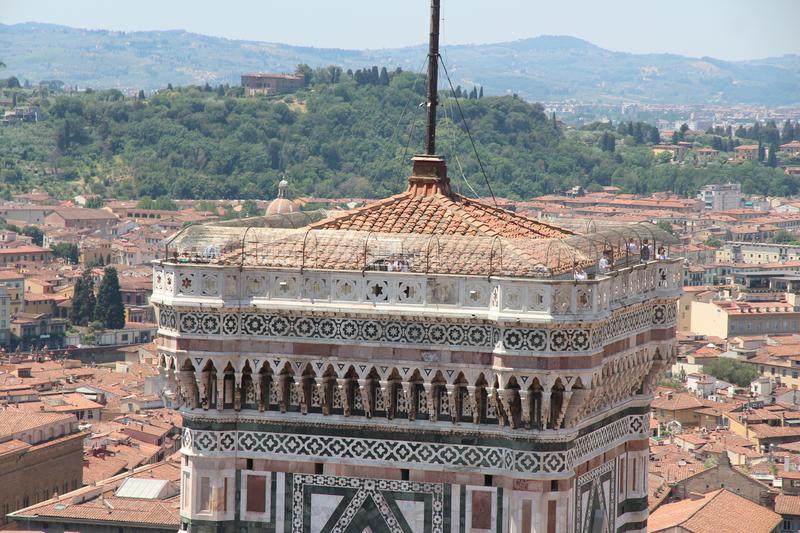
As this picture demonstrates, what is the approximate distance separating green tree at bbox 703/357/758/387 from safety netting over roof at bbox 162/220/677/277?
10293cm

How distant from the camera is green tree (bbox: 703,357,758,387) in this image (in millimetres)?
119125

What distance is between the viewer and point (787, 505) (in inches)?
2899

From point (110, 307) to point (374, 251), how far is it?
123552mm

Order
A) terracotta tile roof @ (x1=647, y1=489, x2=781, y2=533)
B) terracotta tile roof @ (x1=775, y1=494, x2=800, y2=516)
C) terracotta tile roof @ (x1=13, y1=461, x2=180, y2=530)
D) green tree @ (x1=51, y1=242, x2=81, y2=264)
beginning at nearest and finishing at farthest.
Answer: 1. terracotta tile roof @ (x1=647, y1=489, x2=781, y2=533)
2. terracotta tile roof @ (x1=13, y1=461, x2=180, y2=530)
3. terracotta tile roof @ (x1=775, y1=494, x2=800, y2=516)
4. green tree @ (x1=51, y1=242, x2=81, y2=264)

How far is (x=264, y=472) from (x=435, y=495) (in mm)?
1267

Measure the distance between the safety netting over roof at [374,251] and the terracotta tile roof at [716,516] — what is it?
44.5 metres

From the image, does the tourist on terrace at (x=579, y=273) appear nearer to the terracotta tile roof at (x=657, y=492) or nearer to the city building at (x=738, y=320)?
the terracotta tile roof at (x=657, y=492)

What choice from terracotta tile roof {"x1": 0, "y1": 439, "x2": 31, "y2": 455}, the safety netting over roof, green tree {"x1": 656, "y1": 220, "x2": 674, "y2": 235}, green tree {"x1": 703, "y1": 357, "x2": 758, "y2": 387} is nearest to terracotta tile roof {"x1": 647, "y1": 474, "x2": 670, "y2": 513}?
green tree {"x1": 656, "y1": 220, "x2": 674, "y2": 235}

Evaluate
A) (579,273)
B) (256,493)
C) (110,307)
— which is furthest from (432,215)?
(110,307)

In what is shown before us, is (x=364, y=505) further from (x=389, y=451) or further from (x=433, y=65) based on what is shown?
(x=433, y=65)

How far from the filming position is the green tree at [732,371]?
391 feet

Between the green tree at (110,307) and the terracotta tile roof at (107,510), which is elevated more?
the terracotta tile roof at (107,510)

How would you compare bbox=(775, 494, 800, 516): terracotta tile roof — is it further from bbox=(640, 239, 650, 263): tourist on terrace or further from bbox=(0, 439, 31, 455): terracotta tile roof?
bbox=(640, 239, 650, 263): tourist on terrace

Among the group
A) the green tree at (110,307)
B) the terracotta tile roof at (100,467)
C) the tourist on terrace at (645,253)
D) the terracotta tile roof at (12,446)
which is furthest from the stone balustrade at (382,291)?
the green tree at (110,307)
